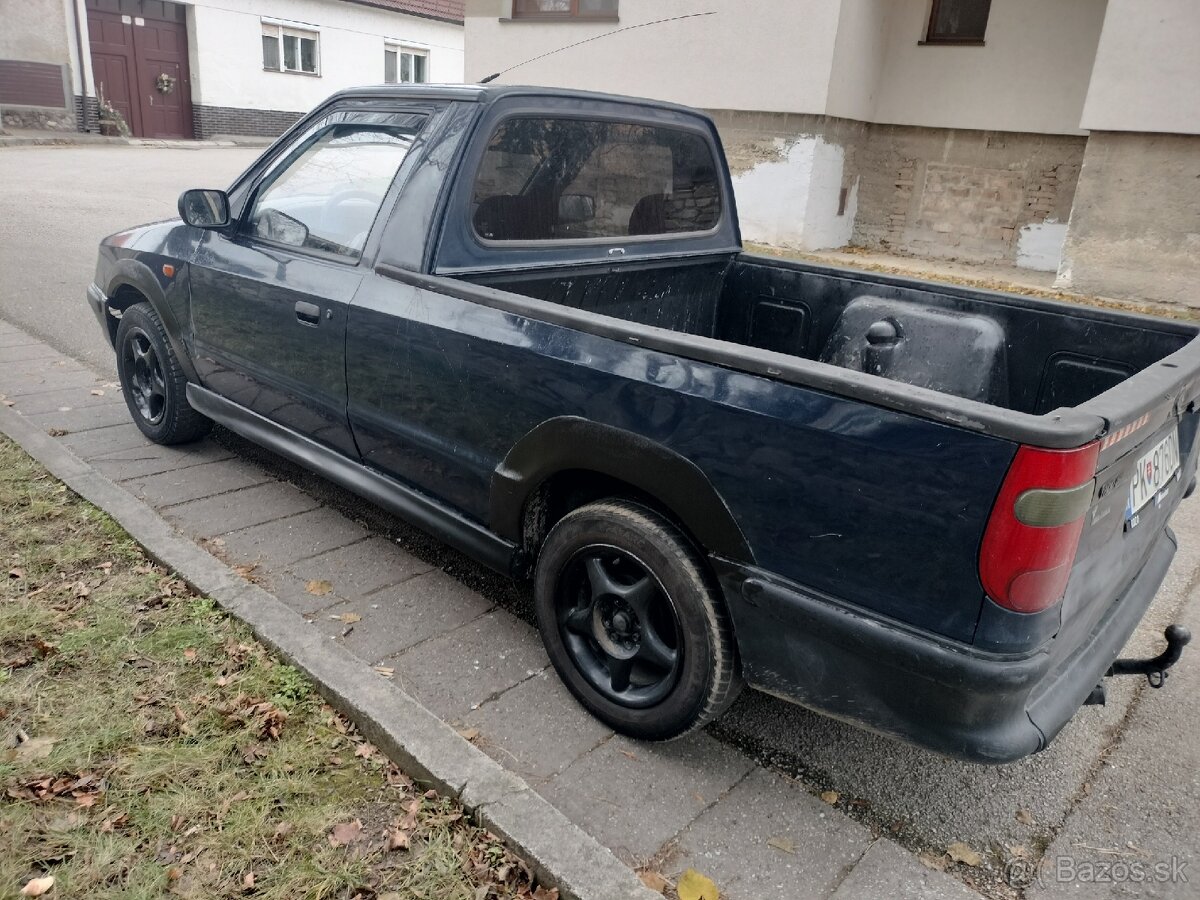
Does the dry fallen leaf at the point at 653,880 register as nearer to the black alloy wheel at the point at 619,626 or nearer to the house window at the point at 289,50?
the black alloy wheel at the point at 619,626

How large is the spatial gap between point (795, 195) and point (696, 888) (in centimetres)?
1198

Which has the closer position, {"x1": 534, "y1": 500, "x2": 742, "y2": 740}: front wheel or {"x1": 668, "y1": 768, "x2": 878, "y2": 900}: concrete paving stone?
{"x1": 668, "y1": 768, "x2": 878, "y2": 900}: concrete paving stone

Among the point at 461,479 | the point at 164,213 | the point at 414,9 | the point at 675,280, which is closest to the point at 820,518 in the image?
the point at 461,479

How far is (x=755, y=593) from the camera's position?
233 cm

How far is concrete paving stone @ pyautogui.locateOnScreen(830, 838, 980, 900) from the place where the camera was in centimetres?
224

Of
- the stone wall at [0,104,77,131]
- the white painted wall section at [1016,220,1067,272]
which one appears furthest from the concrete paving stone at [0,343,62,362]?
the stone wall at [0,104,77,131]

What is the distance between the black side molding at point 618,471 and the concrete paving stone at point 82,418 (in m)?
3.20

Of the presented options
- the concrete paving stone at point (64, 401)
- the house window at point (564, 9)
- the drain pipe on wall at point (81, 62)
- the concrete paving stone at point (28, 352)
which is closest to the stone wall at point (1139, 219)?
the house window at point (564, 9)

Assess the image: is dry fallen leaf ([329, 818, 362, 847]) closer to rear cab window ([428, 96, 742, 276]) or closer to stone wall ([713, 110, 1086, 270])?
rear cab window ([428, 96, 742, 276])

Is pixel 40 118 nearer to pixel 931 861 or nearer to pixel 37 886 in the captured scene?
pixel 37 886

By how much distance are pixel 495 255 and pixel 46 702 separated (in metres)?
2.02

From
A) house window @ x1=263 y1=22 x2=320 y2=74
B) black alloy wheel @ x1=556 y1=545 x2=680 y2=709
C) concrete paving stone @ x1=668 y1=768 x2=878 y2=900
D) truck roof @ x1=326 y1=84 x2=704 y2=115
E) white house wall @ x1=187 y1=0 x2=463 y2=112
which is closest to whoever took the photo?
concrete paving stone @ x1=668 y1=768 x2=878 y2=900

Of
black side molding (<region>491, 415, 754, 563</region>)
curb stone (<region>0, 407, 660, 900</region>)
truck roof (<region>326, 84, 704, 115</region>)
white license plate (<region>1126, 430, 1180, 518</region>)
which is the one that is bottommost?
curb stone (<region>0, 407, 660, 900</region>)

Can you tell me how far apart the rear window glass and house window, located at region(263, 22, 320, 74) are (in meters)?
28.0
